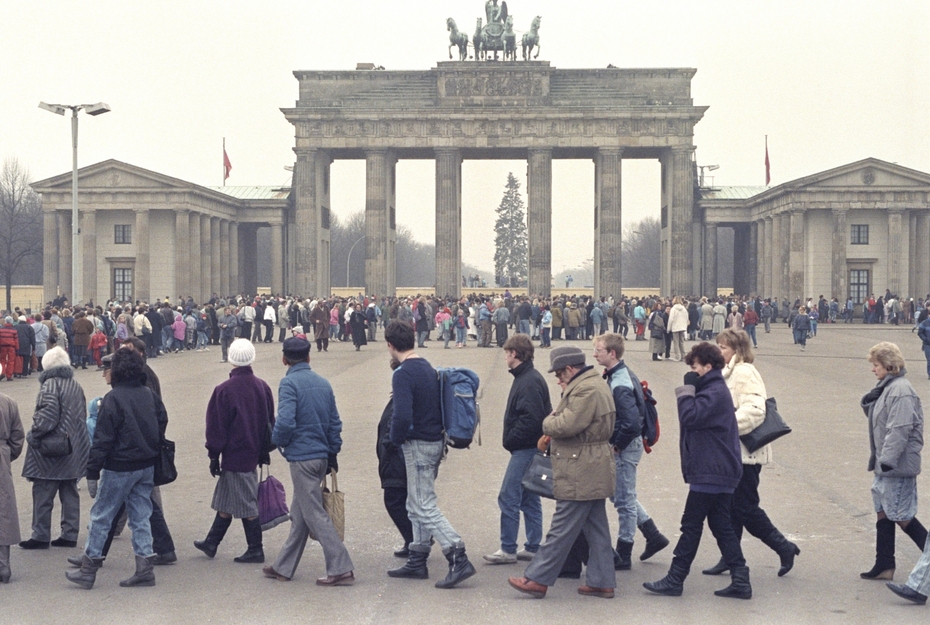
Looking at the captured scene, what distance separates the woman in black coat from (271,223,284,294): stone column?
69030mm

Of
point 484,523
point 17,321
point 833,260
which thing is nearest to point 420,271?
point 833,260

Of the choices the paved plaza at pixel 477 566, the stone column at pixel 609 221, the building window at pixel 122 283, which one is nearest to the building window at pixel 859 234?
the stone column at pixel 609 221

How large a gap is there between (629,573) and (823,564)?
1560mm

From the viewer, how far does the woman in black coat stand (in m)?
8.99

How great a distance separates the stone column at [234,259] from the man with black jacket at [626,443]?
69141 mm

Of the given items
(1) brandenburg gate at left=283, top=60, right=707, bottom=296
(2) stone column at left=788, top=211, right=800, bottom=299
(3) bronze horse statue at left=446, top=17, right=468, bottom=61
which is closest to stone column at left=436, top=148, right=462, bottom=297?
(1) brandenburg gate at left=283, top=60, right=707, bottom=296

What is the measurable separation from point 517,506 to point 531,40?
67523 mm

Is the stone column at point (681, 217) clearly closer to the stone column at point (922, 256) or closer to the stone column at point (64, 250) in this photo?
the stone column at point (922, 256)

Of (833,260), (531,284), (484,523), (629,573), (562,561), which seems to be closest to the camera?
(562,561)

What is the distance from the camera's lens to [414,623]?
7586mm

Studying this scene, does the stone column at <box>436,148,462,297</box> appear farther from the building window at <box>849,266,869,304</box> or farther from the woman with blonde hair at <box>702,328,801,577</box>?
the woman with blonde hair at <box>702,328,801,577</box>

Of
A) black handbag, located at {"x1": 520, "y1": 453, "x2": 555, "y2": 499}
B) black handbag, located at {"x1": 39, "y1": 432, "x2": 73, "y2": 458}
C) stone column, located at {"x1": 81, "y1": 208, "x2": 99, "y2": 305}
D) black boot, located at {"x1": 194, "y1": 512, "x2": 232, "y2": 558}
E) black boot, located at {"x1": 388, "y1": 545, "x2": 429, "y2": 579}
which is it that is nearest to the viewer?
black handbag, located at {"x1": 520, "y1": 453, "x2": 555, "y2": 499}

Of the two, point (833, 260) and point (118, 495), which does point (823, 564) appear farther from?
point (833, 260)

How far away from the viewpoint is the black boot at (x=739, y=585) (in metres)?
8.28
